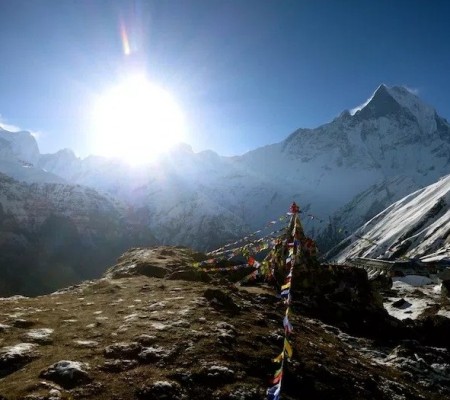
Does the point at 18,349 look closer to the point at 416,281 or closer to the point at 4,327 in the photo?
the point at 4,327

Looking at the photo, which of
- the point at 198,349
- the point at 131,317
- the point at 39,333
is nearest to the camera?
the point at 198,349

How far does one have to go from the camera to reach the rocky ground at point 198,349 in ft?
33.4

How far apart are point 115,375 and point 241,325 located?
633 cm

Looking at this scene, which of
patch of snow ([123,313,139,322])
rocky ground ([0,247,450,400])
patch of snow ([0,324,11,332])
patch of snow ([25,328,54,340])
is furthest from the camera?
patch of snow ([123,313,139,322])

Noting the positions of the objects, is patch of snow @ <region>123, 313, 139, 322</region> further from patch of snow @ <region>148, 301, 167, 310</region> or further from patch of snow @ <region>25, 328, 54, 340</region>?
patch of snow @ <region>25, 328, 54, 340</region>

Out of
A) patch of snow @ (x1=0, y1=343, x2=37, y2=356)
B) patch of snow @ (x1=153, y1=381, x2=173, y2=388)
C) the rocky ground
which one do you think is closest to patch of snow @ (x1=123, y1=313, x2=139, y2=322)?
the rocky ground

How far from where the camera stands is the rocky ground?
10172mm

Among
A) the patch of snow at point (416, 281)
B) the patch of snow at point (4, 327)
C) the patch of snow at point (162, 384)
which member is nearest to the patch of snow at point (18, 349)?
the patch of snow at point (4, 327)

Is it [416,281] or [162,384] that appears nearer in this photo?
[162,384]

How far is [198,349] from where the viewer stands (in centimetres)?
1241

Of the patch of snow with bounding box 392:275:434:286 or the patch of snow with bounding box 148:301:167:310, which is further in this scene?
the patch of snow with bounding box 392:275:434:286

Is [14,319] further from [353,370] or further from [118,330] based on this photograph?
[353,370]

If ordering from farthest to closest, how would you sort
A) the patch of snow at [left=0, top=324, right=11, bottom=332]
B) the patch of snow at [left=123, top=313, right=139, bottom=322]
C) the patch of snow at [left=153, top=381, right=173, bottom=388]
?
the patch of snow at [left=123, top=313, right=139, bottom=322], the patch of snow at [left=0, top=324, right=11, bottom=332], the patch of snow at [left=153, top=381, right=173, bottom=388]

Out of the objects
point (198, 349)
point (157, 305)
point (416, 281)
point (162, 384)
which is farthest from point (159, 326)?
point (416, 281)
